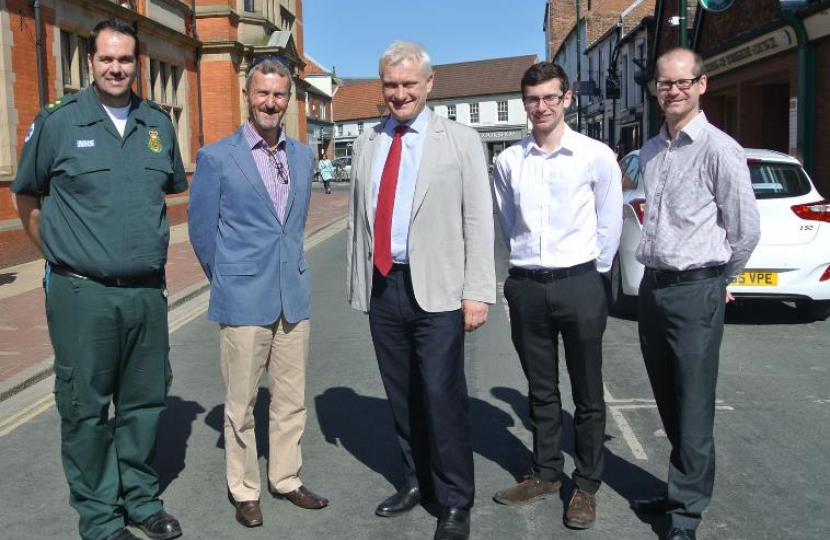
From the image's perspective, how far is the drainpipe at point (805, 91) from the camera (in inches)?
627

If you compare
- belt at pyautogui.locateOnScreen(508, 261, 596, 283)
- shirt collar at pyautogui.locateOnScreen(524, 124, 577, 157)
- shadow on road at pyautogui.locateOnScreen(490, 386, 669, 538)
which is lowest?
shadow on road at pyautogui.locateOnScreen(490, 386, 669, 538)

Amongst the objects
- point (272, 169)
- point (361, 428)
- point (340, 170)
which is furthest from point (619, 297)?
point (340, 170)

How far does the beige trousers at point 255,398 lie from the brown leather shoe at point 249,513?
0.10 feet

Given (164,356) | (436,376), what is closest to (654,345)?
(436,376)

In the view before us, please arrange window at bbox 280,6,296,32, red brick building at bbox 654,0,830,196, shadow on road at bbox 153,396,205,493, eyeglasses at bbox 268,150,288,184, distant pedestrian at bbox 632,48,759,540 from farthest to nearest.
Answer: window at bbox 280,6,296,32 → red brick building at bbox 654,0,830,196 → shadow on road at bbox 153,396,205,493 → eyeglasses at bbox 268,150,288,184 → distant pedestrian at bbox 632,48,759,540

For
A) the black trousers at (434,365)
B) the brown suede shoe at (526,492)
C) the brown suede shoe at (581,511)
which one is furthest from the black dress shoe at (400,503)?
the brown suede shoe at (581,511)

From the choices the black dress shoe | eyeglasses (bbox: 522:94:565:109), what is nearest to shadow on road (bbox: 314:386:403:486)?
the black dress shoe

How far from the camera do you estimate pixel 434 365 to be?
3643mm

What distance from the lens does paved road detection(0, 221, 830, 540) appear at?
373cm

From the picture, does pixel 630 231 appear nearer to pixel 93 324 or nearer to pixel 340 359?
pixel 340 359

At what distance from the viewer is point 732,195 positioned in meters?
3.39

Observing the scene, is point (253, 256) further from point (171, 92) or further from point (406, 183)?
point (171, 92)

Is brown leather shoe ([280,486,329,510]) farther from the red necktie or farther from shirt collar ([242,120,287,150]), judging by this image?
shirt collar ([242,120,287,150])

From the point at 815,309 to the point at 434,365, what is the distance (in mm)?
6046
